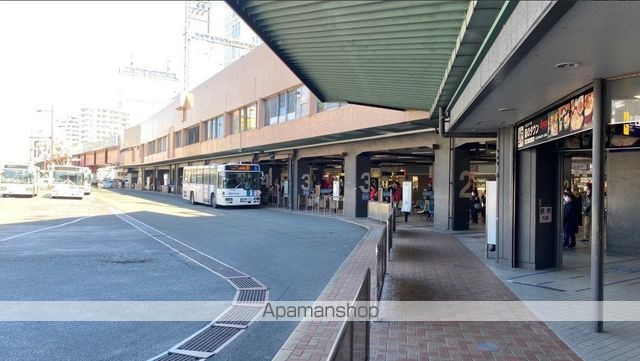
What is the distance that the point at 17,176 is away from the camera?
40.2 m

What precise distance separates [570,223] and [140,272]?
11247mm

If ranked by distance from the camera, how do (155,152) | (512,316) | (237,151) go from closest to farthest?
(512,316), (237,151), (155,152)

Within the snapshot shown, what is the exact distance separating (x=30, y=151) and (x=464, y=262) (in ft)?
357

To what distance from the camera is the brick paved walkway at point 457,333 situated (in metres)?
5.11

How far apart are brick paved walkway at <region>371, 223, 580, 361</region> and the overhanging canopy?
146 inches

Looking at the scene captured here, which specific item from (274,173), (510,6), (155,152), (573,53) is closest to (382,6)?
(510,6)

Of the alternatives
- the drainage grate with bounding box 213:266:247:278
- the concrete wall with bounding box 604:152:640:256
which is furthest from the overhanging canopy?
the concrete wall with bounding box 604:152:640:256

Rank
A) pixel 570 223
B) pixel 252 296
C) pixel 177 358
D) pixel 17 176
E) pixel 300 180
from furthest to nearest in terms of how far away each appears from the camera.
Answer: pixel 17 176 → pixel 300 180 → pixel 570 223 → pixel 252 296 → pixel 177 358

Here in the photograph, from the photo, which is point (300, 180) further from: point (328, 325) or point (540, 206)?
point (328, 325)

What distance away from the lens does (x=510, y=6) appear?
17.4 feet

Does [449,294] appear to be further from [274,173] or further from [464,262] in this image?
[274,173]

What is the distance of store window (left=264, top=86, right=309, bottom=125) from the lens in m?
26.5

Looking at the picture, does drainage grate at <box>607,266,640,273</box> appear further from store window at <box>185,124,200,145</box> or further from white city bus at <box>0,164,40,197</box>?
white city bus at <box>0,164,40,197</box>

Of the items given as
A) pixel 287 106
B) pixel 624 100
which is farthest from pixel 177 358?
pixel 287 106
